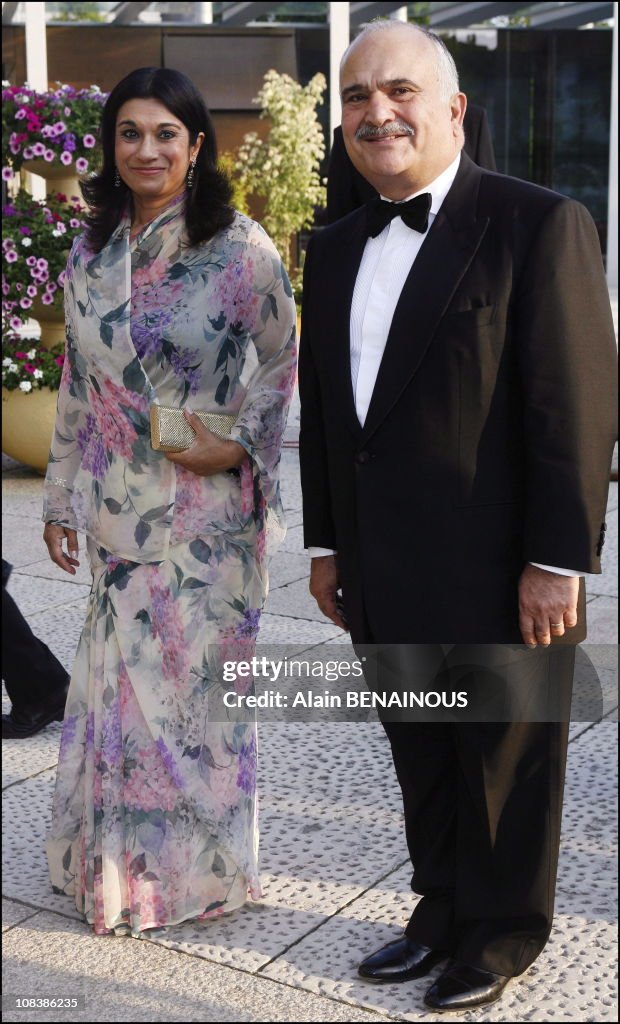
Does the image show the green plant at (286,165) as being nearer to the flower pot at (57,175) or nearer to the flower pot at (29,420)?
the flower pot at (57,175)

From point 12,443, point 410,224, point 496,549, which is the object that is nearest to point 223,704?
point 496,549

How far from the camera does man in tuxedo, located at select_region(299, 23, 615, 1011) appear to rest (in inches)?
98.3

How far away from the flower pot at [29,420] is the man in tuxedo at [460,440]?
5.37 metres

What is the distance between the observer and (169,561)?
3137 millimetres

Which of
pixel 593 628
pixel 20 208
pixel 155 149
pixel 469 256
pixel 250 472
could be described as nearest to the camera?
pixel 469 256

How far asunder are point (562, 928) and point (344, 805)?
88 cm

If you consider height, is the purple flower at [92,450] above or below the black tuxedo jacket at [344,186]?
below

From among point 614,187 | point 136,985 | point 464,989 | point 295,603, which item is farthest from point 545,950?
point 614,187

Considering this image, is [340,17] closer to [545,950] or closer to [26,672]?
[26,672]

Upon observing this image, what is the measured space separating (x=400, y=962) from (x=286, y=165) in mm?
15109

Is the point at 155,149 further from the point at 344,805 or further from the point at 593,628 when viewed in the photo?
the point at 593,628

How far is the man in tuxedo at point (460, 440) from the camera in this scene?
2496 mm

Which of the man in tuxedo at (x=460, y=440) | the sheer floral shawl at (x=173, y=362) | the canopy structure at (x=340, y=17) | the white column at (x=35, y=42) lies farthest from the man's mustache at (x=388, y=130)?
the white column at (x=35, y=42)

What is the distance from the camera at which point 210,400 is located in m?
3.11
